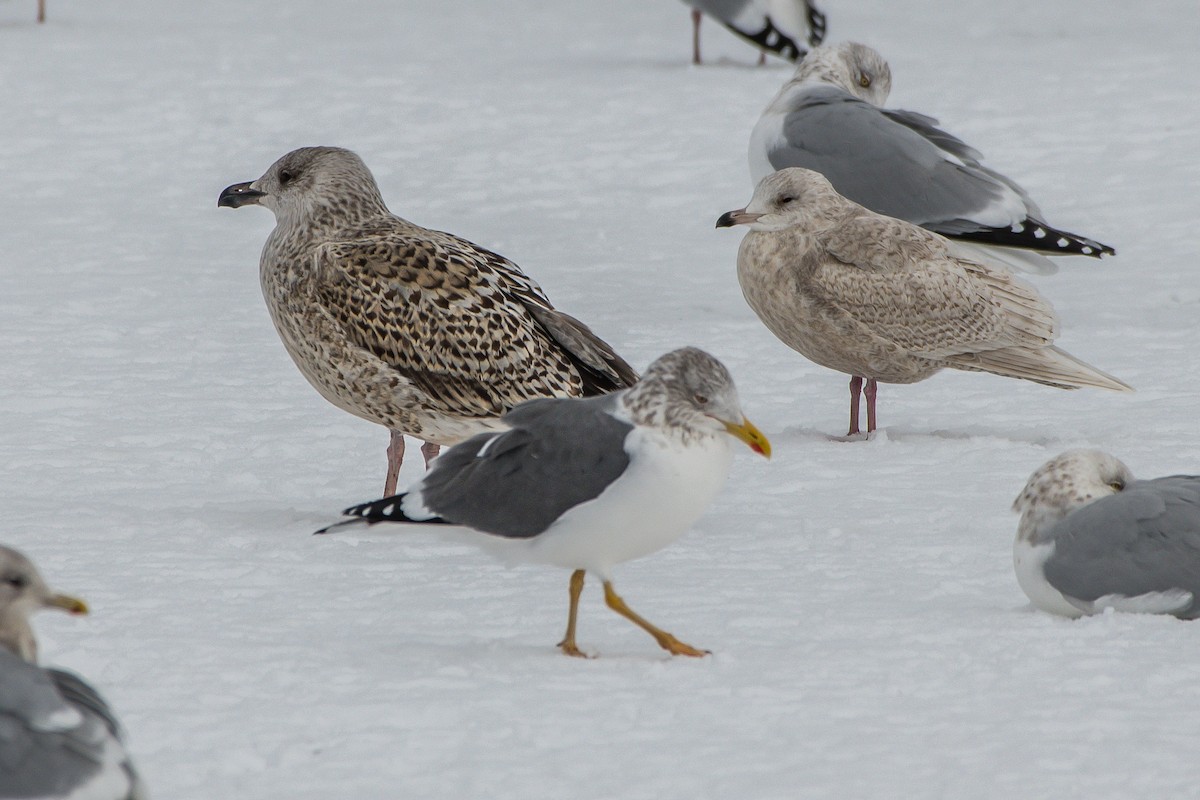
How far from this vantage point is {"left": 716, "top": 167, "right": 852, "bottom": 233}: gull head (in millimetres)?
7613

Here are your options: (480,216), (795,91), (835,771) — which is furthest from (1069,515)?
(480,216)

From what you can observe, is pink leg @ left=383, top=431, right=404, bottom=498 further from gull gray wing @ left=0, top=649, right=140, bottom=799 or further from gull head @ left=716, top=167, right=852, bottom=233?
gull gray wing @ left=0, top=649, right=140, bottom=799

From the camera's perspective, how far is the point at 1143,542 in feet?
Result: 16.5

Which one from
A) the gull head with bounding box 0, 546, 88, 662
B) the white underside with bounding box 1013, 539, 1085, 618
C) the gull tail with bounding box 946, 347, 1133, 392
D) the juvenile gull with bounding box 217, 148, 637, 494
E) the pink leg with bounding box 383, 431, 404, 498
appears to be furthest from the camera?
the gull tail with bounding box 946, 347, 1133, 392

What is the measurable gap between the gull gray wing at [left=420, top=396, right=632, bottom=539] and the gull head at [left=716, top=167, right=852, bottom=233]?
276cm

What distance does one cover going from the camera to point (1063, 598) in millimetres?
5102

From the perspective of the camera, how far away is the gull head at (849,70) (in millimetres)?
9914

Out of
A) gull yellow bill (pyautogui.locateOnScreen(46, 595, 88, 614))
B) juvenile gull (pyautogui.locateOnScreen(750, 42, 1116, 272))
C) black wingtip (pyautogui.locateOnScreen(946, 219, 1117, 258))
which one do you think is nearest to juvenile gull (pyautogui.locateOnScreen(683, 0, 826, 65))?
Result: juvenile gull (pyautogui.locateOnScreen(750, 42, 1116, 272))

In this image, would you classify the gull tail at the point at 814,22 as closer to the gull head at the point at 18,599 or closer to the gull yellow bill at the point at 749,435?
the gull yellow bill at the point at 749,435

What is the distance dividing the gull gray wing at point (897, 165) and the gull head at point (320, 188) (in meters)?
2.77

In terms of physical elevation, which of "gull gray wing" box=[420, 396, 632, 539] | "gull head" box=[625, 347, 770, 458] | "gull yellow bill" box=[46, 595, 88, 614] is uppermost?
"gull head" box=[625, 347, 770, 458]

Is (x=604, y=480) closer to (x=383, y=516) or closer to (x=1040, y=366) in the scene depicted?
(x=383, y=516)

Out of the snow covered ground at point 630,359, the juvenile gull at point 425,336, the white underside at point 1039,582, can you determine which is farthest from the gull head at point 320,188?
the white underside at point 1039,582

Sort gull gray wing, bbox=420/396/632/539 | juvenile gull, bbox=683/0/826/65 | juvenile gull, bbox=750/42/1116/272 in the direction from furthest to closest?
juvenile gull, bbox=683/0/826/65
juvenile gull, bbox=750/42/1116/272
gull gray wing, bbox=420/396/632/539
